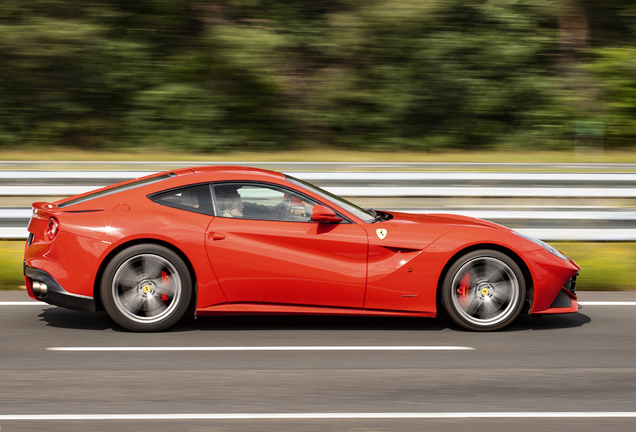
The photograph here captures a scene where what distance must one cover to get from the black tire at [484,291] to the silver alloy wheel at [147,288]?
6.81 feet

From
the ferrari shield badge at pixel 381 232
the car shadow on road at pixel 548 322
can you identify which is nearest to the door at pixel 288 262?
the ferrari shield badge at pixel 381 232

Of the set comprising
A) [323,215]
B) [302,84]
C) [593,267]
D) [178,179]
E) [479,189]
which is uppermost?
[302,84]

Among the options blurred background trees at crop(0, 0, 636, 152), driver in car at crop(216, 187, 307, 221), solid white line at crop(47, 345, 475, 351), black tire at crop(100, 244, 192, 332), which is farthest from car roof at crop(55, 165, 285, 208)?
blurred background trees at crop(0, 0, 636, 152)

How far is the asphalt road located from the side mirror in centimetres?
88

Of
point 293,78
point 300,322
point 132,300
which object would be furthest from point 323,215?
point 293,78

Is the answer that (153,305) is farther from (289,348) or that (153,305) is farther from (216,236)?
(289,348)

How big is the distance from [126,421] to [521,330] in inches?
129

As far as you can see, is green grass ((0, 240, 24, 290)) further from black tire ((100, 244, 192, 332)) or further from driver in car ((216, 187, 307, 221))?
driver in car ((216, 187, 307, 221))

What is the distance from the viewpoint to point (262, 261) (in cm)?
548

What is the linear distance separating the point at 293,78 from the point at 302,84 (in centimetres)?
29

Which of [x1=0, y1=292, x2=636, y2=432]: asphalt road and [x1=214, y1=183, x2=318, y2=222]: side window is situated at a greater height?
[x1=214, y1=183, x2=318, y2=222]: side window

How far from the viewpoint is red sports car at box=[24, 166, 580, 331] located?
5.48 m

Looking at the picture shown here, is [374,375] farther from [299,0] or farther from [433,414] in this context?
[299,0]

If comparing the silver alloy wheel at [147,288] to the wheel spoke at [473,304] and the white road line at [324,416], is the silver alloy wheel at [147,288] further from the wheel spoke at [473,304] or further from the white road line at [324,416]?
the wheel spoke at [473,304]
